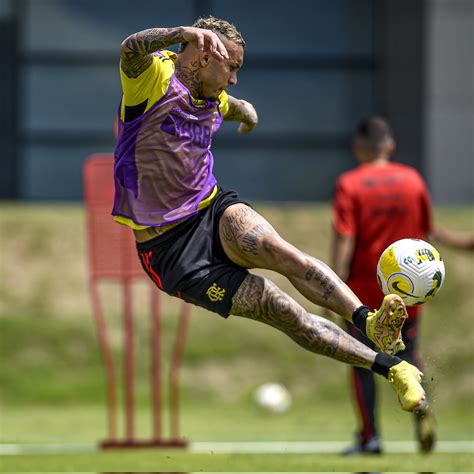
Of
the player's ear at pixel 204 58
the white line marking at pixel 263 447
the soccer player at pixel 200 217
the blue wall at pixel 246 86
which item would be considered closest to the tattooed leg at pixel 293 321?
the soccer player at pixel 200 217

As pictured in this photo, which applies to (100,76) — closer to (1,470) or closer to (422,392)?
(1,470)

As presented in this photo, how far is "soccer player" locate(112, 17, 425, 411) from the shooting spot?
A: 6.29 metres

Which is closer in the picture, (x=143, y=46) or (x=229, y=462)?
(x=143, y=46)

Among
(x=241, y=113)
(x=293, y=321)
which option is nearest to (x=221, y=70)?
(x=241, y=113)

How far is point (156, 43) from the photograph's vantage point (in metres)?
6.03

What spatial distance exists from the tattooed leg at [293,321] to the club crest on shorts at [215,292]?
7 cm

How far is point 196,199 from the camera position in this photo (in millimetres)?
6527

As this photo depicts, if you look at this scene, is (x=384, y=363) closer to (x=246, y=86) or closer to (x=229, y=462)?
(x=229, y=462)

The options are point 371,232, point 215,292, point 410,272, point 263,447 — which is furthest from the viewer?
point 263,447

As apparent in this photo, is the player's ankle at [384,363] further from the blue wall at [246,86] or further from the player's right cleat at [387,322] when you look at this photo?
the blue wall at [246,86]

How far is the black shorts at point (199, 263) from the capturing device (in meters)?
6.39

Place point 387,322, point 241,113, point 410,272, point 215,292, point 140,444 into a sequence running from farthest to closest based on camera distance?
point 140,444 < point 241,113 < point 215,292 < point 410,272 < point 387,322

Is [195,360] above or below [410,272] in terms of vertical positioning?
below

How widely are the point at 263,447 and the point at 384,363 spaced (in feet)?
12.5
